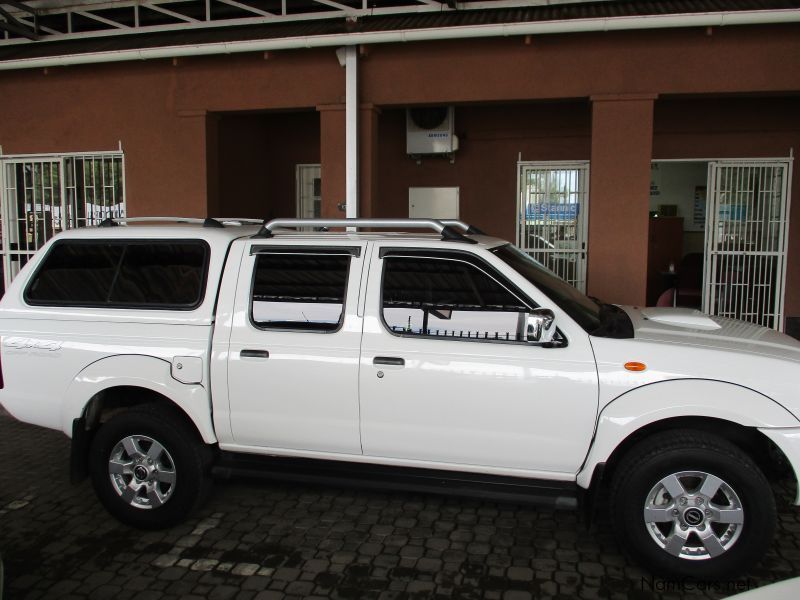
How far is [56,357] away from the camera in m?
4.50

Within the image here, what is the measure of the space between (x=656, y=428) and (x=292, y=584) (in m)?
2.12

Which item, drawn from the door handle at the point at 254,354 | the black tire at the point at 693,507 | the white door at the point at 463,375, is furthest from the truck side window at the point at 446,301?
the black tire at the point at 693,507

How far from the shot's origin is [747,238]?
8.84 meters

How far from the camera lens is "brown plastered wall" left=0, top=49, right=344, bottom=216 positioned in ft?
26.8

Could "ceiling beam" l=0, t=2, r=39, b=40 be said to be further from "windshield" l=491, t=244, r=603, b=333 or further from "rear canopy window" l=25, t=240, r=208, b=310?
"windshield" l=491, t=244, r=603, b=333

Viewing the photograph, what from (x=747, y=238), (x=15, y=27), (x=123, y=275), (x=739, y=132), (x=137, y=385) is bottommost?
(x=137, y=385)

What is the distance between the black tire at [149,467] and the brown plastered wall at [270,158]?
6.07 m

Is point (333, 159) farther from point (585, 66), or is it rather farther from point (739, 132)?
point (739, 132)

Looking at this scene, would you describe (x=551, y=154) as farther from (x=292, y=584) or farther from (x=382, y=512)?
(x=292, y=584)

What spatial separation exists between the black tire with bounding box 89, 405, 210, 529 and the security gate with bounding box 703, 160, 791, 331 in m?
7.04

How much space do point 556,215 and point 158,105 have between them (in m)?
5.25

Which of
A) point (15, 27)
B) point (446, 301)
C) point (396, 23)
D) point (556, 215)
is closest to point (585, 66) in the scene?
point (396, 23)

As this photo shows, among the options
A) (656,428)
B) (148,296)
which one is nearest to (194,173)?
(148,296)

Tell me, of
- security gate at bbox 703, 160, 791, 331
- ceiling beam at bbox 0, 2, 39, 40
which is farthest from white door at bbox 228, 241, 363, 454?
ceiling beam at bbox 0, 2, 39, 40
